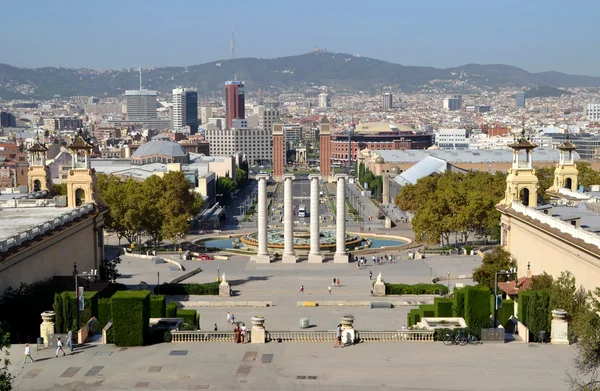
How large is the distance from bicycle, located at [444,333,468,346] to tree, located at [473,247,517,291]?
598 inches

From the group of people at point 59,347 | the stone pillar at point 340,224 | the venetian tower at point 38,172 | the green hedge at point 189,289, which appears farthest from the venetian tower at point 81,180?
the group of people at point 59,347

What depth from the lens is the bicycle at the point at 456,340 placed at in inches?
1313

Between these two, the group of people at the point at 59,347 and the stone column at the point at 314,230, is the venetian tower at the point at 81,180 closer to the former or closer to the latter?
the stone column at the point at 314,230

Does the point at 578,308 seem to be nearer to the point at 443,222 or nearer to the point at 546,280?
the point at 546,280

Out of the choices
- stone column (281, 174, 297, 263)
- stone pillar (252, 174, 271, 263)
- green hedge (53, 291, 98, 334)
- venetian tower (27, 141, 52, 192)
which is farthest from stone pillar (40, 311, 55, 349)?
stone column (281, 174, 297, 263)

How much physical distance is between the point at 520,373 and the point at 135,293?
47.5 feet

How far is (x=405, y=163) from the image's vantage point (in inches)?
5974

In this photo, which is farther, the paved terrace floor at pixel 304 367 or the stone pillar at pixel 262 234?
the stone pillar at pixel 262 234

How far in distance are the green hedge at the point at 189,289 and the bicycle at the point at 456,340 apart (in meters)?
22.4

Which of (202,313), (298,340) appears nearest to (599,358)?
(298,340)

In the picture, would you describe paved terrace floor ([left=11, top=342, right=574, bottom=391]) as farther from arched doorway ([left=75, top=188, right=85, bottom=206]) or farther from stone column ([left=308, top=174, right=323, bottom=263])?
stone column ([left=308, top=174, right=323, bottom=263])

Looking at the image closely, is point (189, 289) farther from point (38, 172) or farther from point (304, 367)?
point (304, 367)

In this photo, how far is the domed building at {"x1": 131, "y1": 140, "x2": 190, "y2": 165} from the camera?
13738 centimetres

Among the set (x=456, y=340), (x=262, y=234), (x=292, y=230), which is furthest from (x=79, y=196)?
(x=456, y=340)
